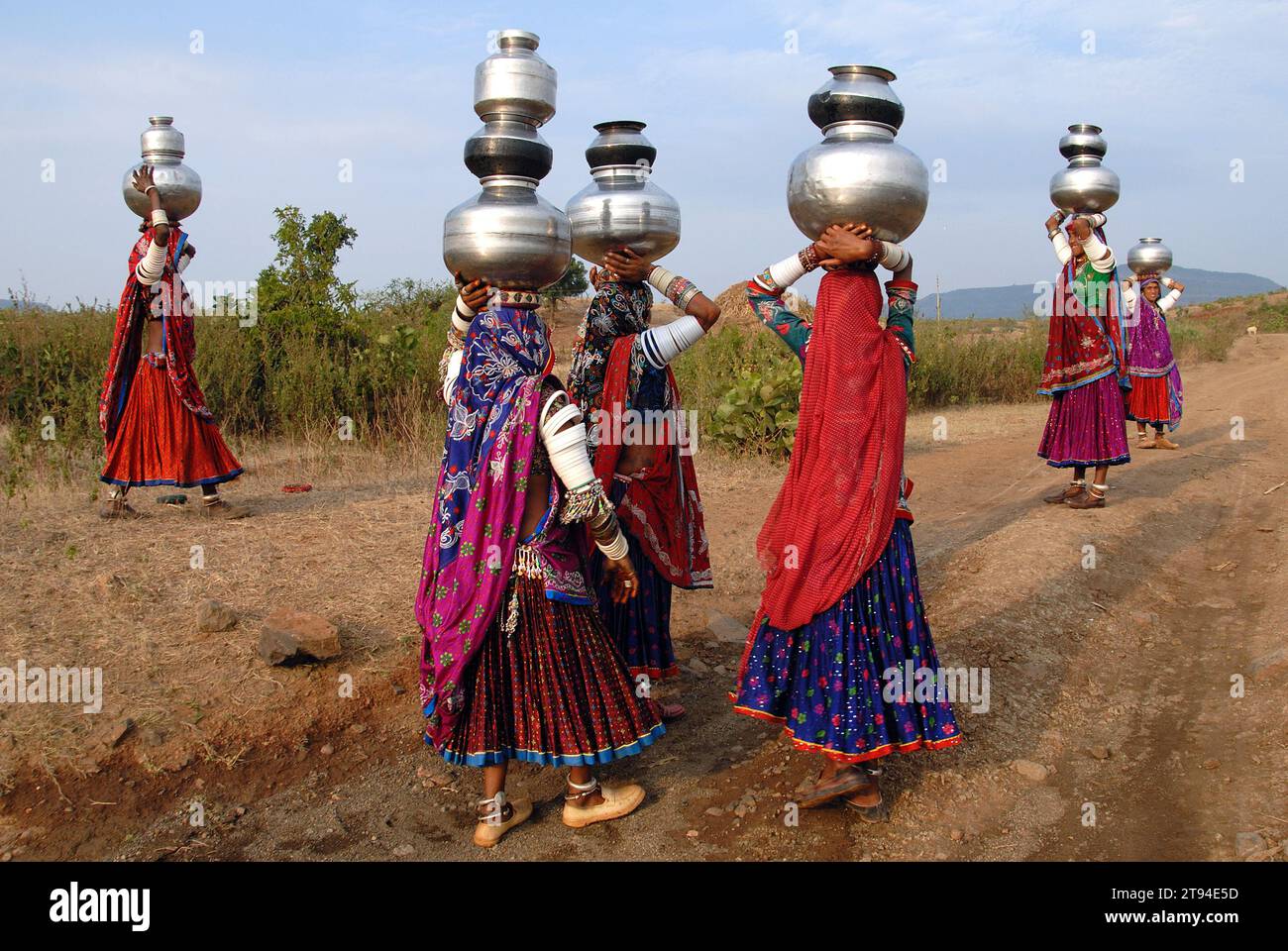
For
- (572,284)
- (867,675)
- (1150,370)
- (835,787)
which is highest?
(572,284)

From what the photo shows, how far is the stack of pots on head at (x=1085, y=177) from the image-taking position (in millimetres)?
6656

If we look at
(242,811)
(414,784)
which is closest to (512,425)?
(414,784)

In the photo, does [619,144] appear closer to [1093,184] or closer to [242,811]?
[242,811]

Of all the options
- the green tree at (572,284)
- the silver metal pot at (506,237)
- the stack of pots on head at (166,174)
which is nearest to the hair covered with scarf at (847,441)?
the silver metal pot at (506,237)

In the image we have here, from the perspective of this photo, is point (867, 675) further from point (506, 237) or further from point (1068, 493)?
point (1068, 493)

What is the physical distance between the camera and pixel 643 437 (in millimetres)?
3812

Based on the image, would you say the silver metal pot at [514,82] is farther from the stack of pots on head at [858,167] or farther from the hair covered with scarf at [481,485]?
the stack of pots on head at [858,167]

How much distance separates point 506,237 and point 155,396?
13.1 feet

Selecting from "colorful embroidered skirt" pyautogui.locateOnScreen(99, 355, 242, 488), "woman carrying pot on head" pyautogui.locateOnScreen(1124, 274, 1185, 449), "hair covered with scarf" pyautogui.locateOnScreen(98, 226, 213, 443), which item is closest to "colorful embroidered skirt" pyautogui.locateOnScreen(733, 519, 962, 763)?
"colorful embroidered skirt" pyautogui.locateOnScreen(99, 355, 242, 488)

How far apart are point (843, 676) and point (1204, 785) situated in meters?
1.48

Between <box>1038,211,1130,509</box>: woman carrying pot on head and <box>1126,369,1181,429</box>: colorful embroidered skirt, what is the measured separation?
2780mm

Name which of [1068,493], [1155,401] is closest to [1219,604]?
[1068,493]

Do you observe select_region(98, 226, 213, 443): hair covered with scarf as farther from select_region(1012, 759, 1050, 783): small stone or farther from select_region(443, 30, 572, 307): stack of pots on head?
select_region(1012, 759, 1050, 783): small stone

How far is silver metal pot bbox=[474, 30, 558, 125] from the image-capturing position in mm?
3137
